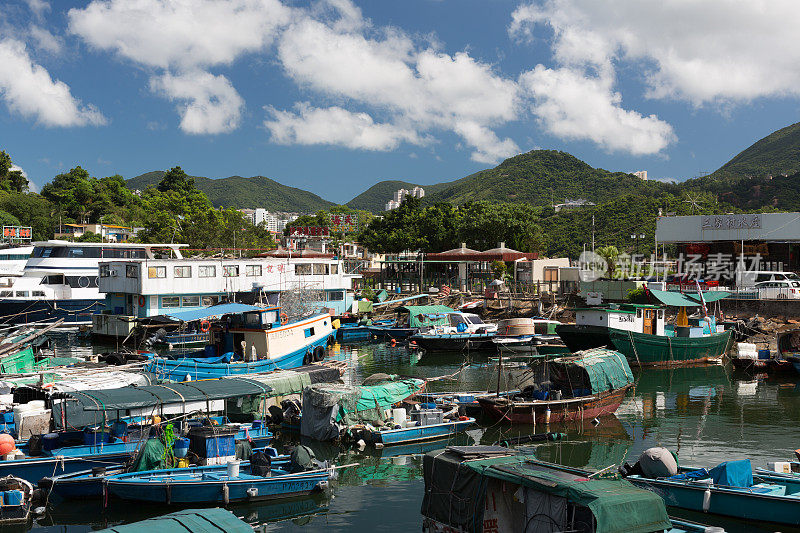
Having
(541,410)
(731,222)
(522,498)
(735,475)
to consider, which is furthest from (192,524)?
(731,222)

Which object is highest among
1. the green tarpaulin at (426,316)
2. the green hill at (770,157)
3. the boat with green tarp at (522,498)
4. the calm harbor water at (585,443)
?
the green hill at (770,157)

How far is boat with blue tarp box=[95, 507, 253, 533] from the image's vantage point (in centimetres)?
1029

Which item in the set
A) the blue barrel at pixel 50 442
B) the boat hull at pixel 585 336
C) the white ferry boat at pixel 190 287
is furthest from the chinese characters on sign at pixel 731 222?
the blue barrel at pixel 50 442

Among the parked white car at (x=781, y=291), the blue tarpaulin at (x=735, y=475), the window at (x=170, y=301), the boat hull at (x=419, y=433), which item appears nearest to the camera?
the blue tarpaulin at (x=735, y=475)

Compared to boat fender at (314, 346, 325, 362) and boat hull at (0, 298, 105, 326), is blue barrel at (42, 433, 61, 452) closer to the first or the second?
boat fender at (314, 346, 325, 362)

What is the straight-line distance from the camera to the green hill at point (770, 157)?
14188 centimetres

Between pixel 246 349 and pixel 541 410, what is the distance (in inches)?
556

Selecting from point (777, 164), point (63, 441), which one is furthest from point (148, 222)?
point (777, 164)

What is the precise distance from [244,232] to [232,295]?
50922mm

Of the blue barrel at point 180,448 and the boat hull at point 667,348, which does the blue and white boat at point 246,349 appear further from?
the boat hull at point 667,348

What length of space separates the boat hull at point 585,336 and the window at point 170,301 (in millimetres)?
25779

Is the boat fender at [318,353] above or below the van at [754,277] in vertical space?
below

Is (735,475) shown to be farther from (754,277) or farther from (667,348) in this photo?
(754,277)

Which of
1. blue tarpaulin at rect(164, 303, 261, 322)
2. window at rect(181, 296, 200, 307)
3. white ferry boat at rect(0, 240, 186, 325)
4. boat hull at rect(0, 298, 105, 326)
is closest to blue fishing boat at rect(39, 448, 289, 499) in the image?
blue tarpaulin at rect(164, 303, 261, 322)
